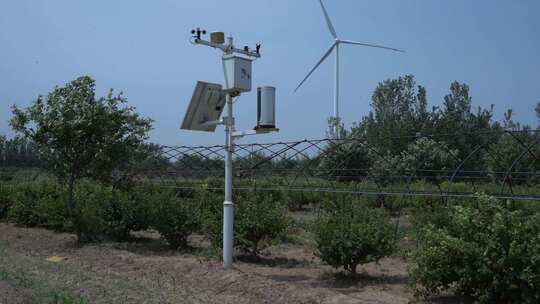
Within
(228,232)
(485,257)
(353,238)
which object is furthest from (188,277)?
(485,257)

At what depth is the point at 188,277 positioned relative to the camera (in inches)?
389

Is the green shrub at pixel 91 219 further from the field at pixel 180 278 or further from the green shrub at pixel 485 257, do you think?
the green shrub at pixel 485 257

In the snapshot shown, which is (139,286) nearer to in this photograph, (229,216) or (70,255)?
(229,216)

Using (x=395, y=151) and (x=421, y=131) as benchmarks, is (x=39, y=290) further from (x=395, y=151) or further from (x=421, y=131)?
(x=421, y=131)

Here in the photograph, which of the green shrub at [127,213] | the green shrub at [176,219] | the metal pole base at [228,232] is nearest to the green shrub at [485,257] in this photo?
the metal pole base at [228,232]

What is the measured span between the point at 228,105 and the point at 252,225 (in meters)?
2.60

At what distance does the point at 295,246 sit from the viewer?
564 inches

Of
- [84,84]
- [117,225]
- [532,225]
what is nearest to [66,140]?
[84,84]

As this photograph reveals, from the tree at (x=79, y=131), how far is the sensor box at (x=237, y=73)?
5271mm

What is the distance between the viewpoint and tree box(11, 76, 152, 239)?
1372 centimetres

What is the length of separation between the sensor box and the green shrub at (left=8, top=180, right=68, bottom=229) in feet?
29.9

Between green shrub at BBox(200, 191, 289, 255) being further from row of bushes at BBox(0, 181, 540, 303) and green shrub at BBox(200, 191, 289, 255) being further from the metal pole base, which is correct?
the metal pole base

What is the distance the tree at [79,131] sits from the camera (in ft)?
45.0

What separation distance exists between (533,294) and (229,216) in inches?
202
